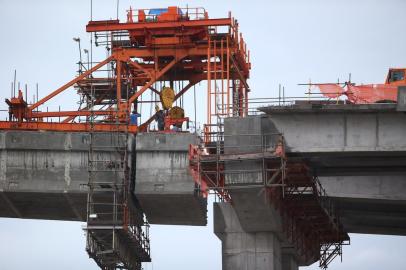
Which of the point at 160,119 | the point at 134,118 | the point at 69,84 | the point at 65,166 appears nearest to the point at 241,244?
the point at 160,119

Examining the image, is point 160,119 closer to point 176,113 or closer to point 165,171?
point 176,113

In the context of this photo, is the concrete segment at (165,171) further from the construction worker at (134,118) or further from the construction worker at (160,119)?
the construction worker at (160,119)

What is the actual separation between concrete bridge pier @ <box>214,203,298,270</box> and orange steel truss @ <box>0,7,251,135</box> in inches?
194

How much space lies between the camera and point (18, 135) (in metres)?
64.4

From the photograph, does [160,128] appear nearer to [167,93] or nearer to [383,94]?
[167,93]

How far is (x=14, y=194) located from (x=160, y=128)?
25.4 ft

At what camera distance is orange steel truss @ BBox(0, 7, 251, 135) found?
219 ft

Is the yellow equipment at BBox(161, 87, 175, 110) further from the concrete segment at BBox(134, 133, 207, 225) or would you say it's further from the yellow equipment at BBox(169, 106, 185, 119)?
the concrete segment at BBox(134, 133, 207, 225)

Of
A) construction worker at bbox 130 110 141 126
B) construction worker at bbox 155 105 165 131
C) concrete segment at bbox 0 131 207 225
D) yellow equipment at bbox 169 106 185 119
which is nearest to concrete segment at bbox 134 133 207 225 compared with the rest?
concrete segment at bbox 0 131 207 225

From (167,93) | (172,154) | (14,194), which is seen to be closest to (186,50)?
(167,93)

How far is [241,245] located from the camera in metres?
64.8

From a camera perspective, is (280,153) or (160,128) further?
(160,128)

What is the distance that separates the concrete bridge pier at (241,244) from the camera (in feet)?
212

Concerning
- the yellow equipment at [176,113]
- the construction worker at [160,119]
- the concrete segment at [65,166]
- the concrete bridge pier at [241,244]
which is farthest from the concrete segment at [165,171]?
the yellow equipment at [176,113]
